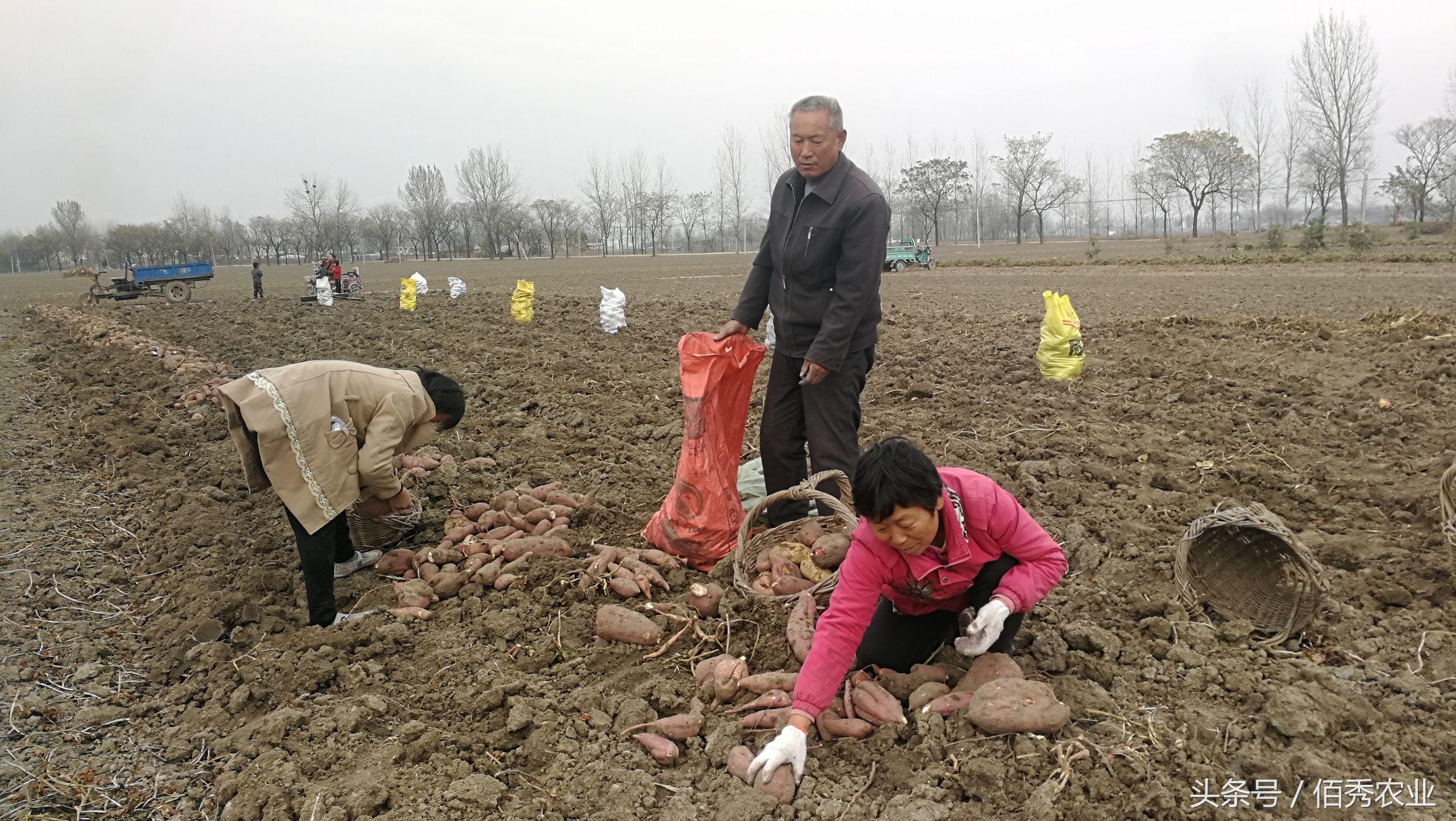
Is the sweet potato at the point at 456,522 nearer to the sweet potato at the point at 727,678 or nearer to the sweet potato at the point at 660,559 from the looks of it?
the sweet potato at the point at 660,559

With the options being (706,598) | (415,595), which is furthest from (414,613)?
(706,598)

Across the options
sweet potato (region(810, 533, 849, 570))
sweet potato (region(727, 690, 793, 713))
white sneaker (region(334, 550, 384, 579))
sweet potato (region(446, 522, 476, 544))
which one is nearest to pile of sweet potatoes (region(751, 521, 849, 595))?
sweet potato (region(810, 533, 849, 570))

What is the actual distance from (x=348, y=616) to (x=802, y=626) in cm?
180

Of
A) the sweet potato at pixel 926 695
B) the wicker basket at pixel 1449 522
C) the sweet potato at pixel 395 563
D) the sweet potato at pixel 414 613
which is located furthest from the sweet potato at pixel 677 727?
the wicker basket at pixel 1449 522

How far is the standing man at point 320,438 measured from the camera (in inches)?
118

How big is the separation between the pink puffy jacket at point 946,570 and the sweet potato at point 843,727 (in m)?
0.14

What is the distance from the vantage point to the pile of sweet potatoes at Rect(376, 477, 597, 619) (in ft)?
11.2

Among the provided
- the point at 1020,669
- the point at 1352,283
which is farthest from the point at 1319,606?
the point at 1352,283

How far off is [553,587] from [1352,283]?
17.0 meters

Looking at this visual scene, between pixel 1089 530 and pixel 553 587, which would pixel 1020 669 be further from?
pixel 553 587

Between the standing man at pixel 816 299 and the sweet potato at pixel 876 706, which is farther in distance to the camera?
the standing man at pixel 816 299

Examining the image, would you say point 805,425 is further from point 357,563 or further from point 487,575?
point 357,563

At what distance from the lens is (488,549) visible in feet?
12.1

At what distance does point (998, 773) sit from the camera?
2043 mm
